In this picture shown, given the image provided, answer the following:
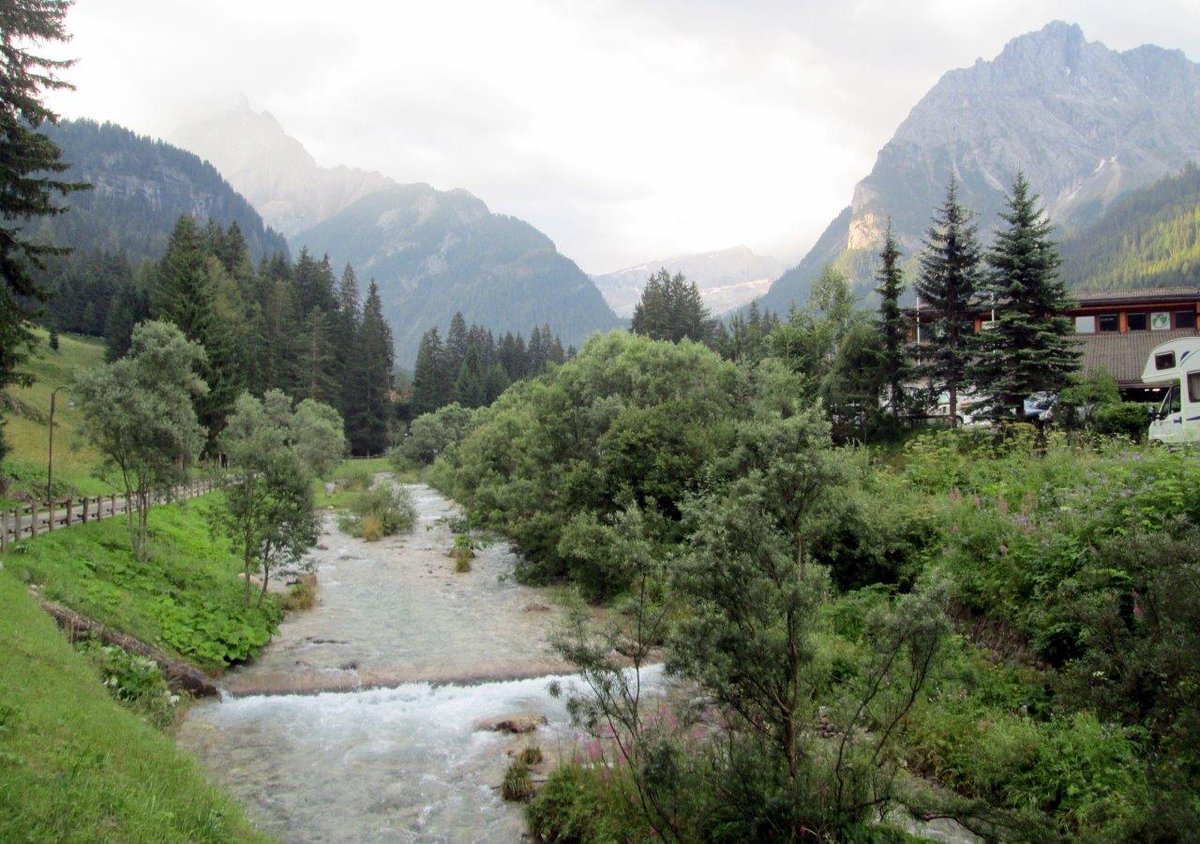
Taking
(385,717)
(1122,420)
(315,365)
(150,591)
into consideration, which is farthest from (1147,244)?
(150,591)

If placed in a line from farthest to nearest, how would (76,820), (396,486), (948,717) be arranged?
(396,486) → (948,717) → (76,820)

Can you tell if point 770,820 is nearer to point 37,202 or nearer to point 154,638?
point 154,638

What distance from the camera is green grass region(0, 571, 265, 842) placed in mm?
7082

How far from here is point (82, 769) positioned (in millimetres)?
8398

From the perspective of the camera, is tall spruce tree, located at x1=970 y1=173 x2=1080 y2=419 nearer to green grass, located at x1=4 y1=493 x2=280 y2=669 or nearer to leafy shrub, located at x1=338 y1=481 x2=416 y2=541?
green grass, located at x1=4 y1=493 x2=280 y2=669

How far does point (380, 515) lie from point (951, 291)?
35.6 meters

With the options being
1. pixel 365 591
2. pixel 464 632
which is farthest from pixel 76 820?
pixel 365 591

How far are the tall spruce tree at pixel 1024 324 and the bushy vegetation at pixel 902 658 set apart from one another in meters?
11.9

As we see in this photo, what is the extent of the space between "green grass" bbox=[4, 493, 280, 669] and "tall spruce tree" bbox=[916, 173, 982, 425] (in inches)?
1278

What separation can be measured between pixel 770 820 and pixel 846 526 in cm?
1348

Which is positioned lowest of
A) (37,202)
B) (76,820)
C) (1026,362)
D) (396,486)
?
(396,486)

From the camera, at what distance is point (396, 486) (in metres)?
70.8

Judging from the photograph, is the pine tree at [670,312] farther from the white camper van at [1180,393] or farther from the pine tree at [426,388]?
the white camper van at [1180,393]

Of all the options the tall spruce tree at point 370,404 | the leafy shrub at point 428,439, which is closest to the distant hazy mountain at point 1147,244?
the leafy shrub at point 428,439
